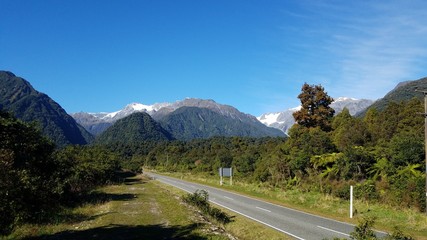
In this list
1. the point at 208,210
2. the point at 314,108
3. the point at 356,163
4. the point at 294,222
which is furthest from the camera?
the point at 314,108

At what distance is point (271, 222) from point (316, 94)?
27.8m

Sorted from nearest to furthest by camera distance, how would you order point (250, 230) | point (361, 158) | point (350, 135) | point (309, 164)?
point (250, 230), point (361, 158), point (350, 135), point (309, 164)

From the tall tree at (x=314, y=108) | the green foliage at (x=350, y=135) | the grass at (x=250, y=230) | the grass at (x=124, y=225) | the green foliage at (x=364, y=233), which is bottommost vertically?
the grass at (x=250, y=230)

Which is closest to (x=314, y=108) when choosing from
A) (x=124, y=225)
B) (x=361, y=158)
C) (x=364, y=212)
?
(x=361, y=158)

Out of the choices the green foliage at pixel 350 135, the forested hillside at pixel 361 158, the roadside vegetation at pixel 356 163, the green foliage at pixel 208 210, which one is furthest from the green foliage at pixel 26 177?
the green foliage at pixel 350 135

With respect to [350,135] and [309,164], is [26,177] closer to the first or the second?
[309,164]

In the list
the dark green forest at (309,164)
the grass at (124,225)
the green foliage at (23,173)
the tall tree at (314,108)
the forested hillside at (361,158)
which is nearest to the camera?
the green foliage at (23,173)

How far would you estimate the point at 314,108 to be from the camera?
4225 cm

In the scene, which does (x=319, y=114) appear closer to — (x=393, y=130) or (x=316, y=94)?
(x=316, y=94)

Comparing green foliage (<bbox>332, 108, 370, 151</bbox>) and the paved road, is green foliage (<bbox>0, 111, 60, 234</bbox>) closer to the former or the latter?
the paved road

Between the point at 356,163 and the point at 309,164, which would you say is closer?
the point at 356,163

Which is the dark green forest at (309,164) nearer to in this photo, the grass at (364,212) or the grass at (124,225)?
the grass at (124,225)

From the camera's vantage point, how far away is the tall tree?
41656 millimetres

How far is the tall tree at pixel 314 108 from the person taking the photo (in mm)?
41656
